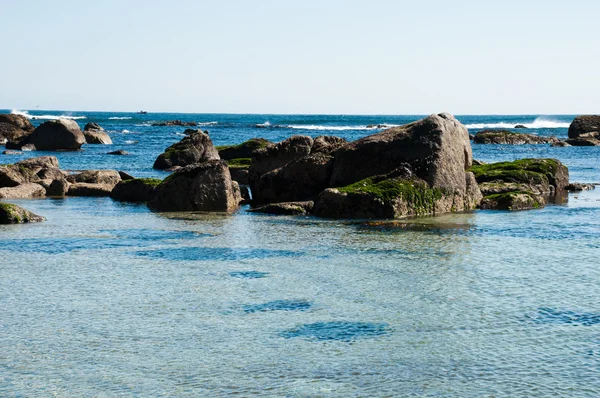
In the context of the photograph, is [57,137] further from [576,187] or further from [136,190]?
[576,187]

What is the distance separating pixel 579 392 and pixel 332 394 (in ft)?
8.23

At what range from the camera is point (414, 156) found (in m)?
22.9

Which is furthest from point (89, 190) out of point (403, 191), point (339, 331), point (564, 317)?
point (564, 317)

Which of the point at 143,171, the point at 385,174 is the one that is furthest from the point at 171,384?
the point at 143,171

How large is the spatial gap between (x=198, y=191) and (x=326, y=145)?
18.1ft

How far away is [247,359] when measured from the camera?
8.56m

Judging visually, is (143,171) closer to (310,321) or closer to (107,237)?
(107,237)

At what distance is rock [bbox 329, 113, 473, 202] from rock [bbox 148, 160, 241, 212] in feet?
11.2

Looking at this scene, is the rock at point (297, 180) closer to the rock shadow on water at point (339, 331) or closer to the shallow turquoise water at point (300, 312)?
the shallow turquoise water at point (300, 312)

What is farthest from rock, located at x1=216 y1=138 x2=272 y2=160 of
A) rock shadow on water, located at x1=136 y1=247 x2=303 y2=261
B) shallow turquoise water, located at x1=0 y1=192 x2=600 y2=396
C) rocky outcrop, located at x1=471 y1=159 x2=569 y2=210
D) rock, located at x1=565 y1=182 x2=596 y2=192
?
rock shadow on water, located at x1=136 y1=247 x2=303 y2=261

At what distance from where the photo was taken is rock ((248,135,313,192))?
26891 mm

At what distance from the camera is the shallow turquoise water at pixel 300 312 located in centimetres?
795

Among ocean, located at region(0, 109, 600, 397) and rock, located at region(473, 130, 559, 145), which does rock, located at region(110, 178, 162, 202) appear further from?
rock, located at region(473, 130, 559, 145)

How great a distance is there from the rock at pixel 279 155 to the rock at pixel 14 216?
28.5 feet
